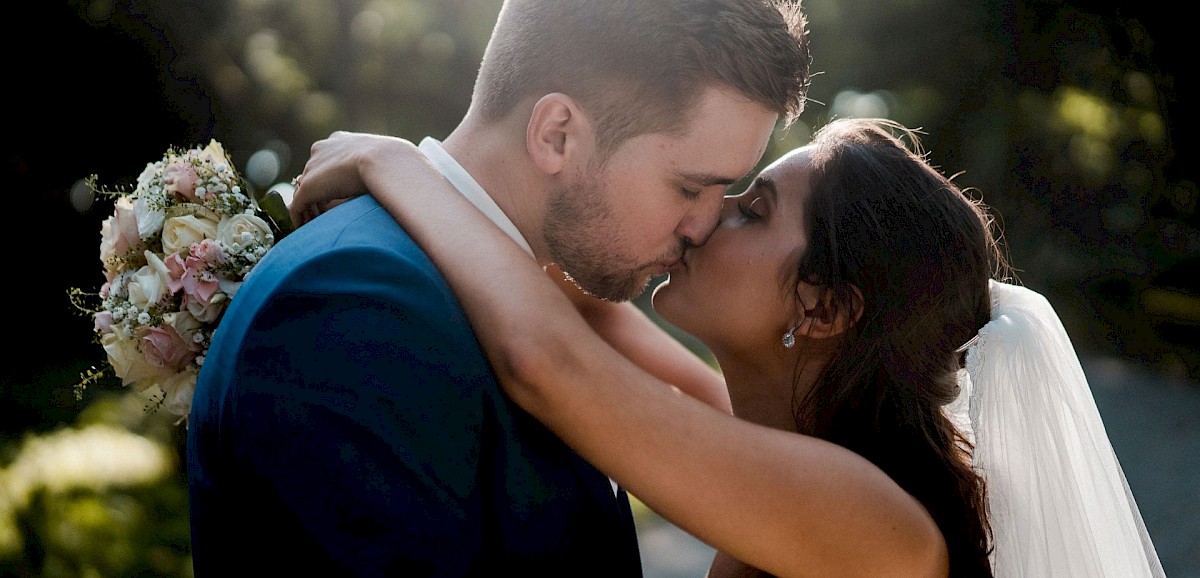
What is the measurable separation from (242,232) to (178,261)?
0.17 metres

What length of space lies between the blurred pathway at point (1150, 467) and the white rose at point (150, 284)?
417 cm

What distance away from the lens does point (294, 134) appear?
23.1ft

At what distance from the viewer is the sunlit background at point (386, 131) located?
4629 millimetres

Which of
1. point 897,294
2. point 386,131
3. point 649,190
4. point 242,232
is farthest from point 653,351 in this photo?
point 386,131

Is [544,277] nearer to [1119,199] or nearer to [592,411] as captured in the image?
[592,411]

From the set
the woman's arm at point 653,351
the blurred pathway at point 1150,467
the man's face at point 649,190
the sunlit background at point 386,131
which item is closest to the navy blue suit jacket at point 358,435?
the man's face at point 649,190

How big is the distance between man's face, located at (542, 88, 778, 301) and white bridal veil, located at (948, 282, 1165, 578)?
0.92 meters

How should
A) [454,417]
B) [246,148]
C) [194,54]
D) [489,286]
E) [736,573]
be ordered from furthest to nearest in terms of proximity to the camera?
[246,148]
[194,54]
[736,573]
[489,286]
[454,417]

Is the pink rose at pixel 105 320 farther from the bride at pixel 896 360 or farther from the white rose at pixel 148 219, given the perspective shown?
the bride at pixel 896 360

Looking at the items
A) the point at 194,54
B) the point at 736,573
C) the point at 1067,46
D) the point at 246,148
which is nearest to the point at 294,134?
the point at 246,148

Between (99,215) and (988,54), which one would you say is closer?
(99,215)

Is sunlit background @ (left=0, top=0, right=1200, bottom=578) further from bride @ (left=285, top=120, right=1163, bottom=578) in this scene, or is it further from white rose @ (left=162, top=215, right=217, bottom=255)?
bride @ (left=285, top=120, right=1163, bottom=578)

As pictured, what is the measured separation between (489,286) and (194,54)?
216 inches

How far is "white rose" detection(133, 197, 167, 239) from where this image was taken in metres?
2.57
